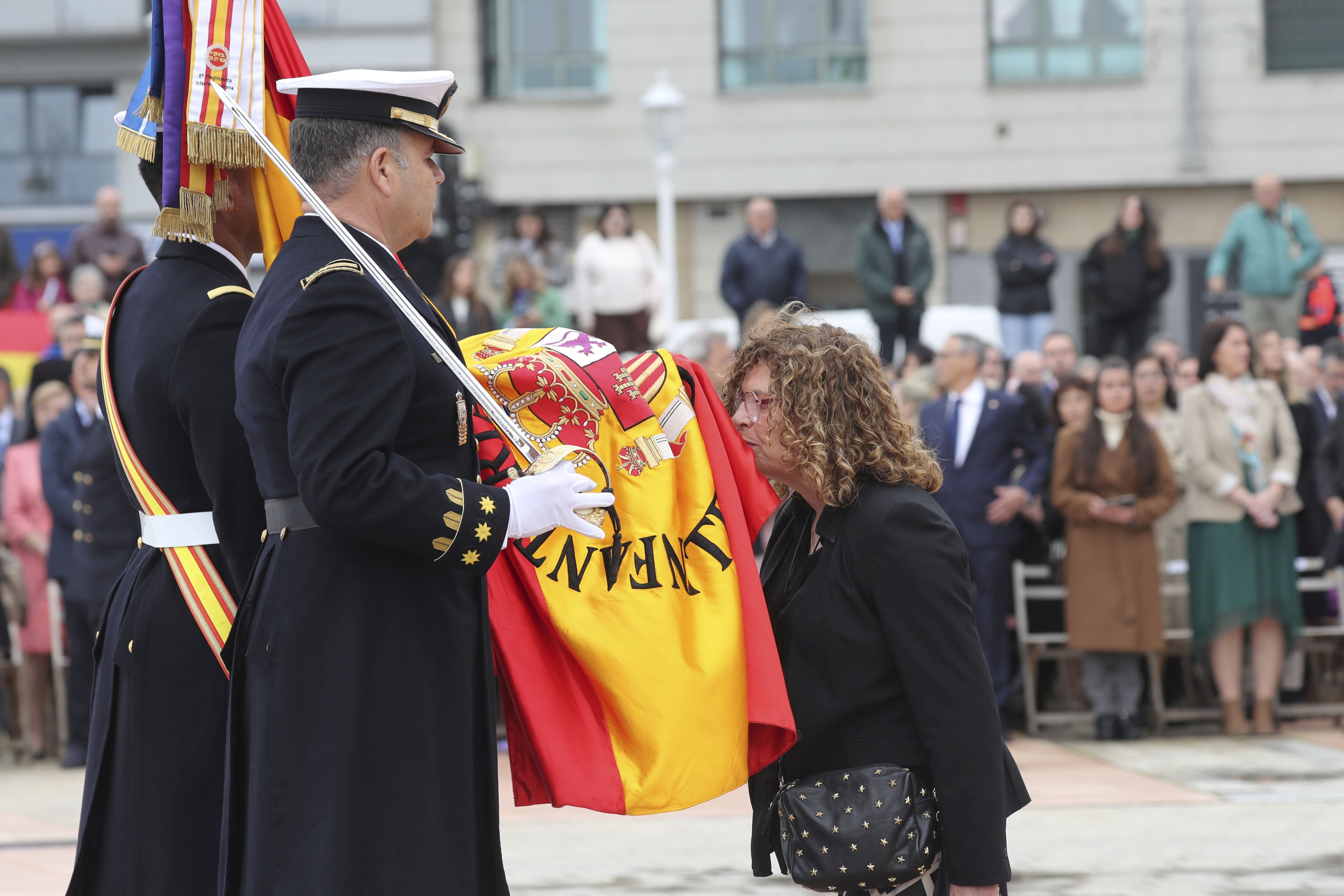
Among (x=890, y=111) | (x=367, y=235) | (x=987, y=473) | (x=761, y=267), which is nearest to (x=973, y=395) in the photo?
(x=987, y=473)

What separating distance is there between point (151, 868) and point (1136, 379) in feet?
25.5

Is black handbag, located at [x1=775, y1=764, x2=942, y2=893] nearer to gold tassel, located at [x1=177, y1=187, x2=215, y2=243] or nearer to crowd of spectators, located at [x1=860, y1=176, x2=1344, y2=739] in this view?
gold tassel, located at [x1=177, y1=187, x2=215, y2=243]

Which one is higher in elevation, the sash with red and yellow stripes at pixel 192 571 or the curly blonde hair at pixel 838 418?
the curly blonde hair at pixel 838 418

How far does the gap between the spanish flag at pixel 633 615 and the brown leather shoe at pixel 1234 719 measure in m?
6.89

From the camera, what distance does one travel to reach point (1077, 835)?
6.95 m

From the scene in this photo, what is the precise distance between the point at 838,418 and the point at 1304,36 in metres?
19.9

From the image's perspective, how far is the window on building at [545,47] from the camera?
859 inches

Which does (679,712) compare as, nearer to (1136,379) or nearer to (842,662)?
(842,662)

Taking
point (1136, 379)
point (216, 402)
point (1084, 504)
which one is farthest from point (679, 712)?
point (1136, 379)

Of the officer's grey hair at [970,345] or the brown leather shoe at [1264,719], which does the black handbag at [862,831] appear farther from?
the brown leather shoe at [1264,719]

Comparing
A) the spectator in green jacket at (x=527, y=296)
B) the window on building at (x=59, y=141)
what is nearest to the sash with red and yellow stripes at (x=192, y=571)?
the spectator in green jacket at (x=527, y=296)

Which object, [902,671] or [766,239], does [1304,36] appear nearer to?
[766,239]

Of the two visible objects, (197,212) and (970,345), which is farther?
(970,345)

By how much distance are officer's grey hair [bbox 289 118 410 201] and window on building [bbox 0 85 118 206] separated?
22.8 m
